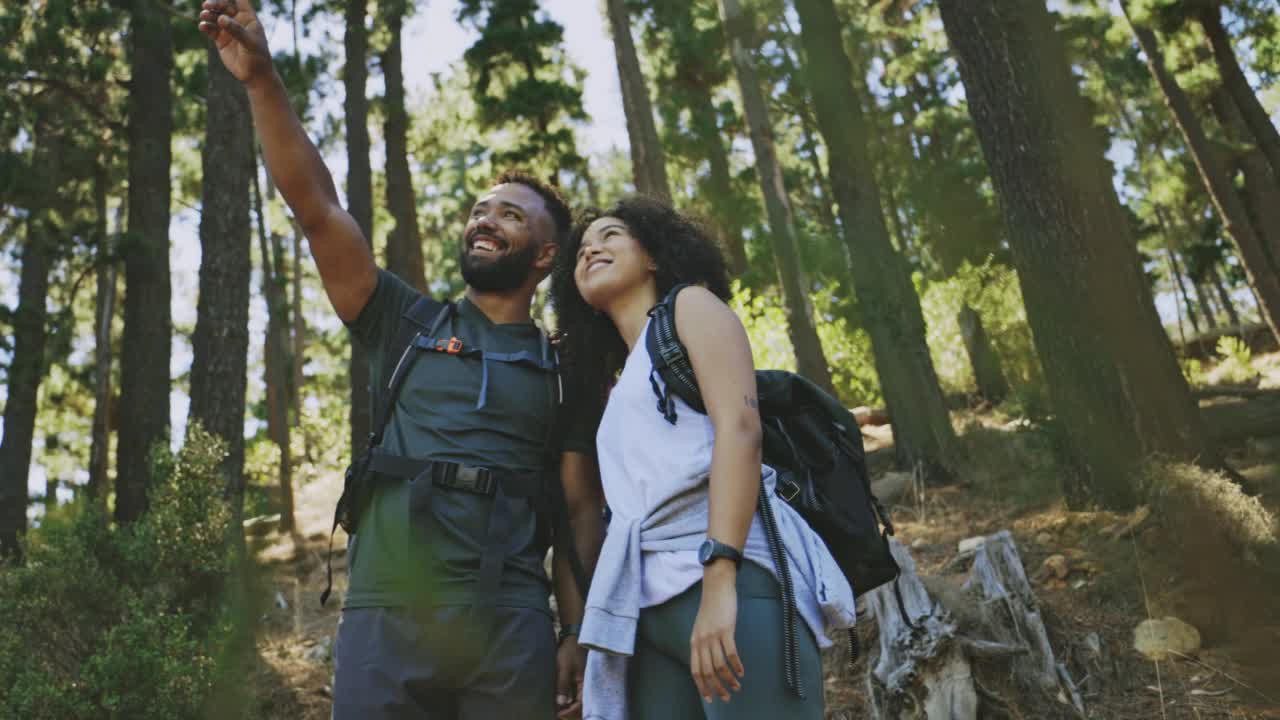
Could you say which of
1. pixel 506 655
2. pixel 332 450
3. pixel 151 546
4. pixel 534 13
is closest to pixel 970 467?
pixel 151 546

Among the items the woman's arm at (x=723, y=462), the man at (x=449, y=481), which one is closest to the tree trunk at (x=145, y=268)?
the man at (x=449, y=481)

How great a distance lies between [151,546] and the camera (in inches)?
213

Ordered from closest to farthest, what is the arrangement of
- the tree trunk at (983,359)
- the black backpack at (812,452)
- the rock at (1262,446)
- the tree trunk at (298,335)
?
the black backpack at (812,452) < the rock at (1262,446) < the tree trunk at (983,359) < the tree trunk at (298,335)

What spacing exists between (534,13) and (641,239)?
64.4 feet

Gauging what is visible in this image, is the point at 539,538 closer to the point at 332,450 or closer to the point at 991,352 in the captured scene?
the point at 991,352

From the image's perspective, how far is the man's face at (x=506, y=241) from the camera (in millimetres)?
2830

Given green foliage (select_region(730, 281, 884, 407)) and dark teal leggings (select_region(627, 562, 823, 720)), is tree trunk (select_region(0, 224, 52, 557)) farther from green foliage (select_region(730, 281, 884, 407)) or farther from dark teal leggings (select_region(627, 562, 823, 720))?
dark teal leggings (select_region(627, 562, 823, 720))

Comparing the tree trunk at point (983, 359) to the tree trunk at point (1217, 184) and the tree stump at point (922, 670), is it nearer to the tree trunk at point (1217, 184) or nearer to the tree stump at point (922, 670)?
the tree trunk at point (1217, 184)

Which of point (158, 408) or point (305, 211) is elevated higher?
point (158, 408)

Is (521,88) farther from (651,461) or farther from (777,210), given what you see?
(651,461)

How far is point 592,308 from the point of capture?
8.85 feet

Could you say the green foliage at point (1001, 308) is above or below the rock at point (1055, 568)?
above

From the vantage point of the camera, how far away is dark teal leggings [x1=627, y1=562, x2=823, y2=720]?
184 centimetres

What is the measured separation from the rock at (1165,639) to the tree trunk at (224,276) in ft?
22.9
